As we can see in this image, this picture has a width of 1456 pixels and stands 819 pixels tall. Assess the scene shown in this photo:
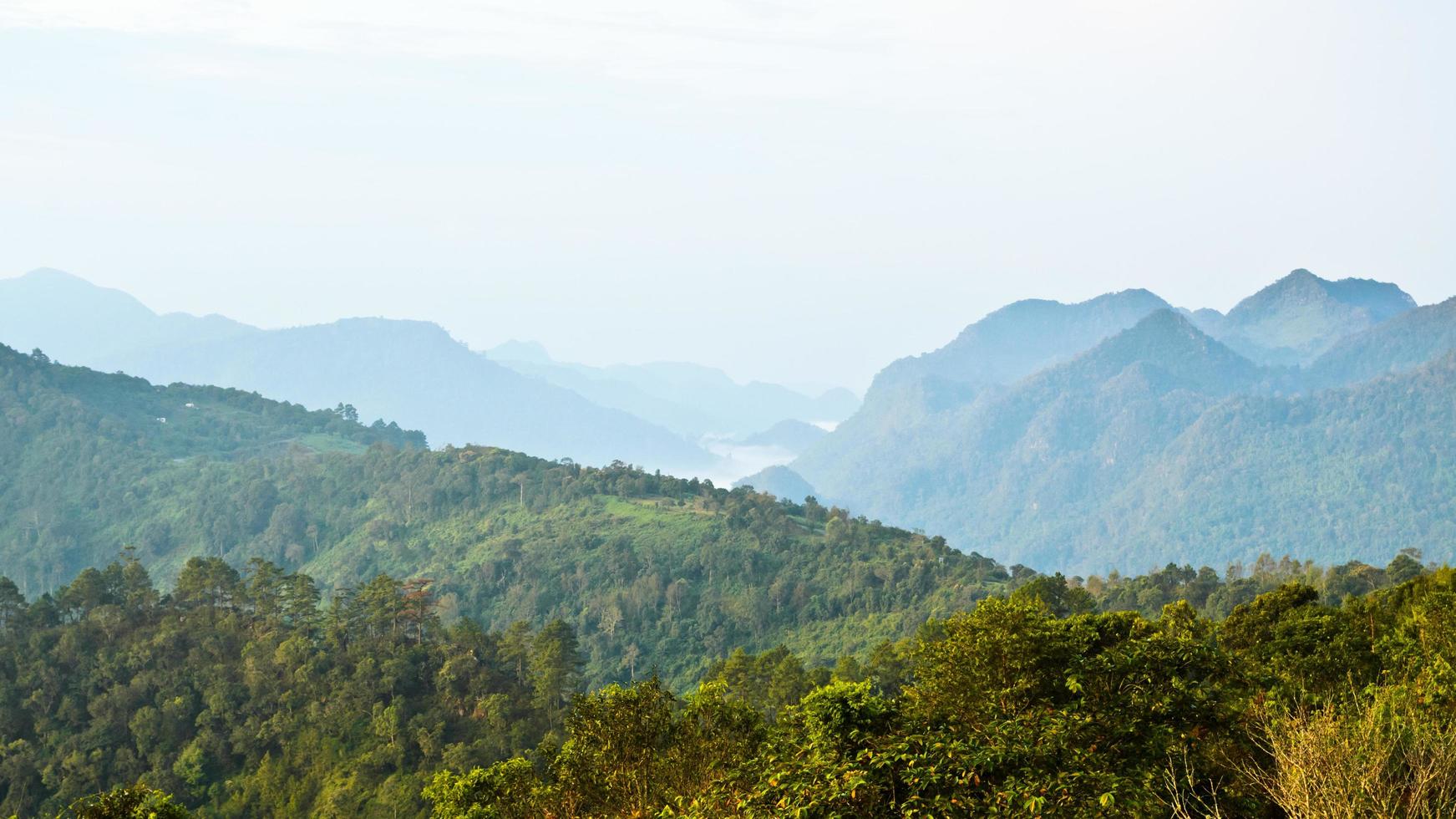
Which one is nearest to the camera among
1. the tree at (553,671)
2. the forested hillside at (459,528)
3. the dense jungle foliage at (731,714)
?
the dense jungle foliage at (731,714)

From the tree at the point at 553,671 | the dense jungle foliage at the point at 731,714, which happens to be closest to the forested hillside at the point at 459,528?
the dense jungle foliage at the point at 731,714

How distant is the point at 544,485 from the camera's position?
325ft

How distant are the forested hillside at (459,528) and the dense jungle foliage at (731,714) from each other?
23477mm

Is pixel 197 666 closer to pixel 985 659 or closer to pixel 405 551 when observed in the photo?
pixel 985 659

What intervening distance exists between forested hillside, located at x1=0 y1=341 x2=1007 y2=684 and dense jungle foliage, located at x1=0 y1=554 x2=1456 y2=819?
23.5 metres

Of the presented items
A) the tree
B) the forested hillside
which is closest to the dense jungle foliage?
the tree

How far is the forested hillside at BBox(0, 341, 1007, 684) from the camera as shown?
75.6 metres

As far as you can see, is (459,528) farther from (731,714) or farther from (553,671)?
(731,714)

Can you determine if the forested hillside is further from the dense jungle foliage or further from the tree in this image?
the tree

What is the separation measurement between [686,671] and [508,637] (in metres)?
22.9

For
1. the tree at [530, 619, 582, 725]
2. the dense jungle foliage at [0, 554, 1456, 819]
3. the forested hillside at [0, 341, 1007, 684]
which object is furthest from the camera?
the forested hillside at [0, 341, 1007, 684]

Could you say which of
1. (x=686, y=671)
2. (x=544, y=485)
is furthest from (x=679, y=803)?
(x=544, y=485)

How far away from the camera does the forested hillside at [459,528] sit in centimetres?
7556

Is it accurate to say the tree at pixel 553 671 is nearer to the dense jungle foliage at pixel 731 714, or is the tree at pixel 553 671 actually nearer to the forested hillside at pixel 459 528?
the dense jungle foliage at pixel 731 714
